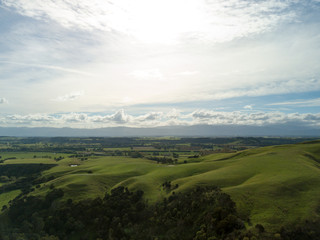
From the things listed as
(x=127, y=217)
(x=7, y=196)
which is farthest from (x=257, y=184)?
(x=7, y=196)

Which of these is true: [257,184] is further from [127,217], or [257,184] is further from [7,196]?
[7,196]

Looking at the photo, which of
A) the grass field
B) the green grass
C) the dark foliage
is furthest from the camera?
the green grass

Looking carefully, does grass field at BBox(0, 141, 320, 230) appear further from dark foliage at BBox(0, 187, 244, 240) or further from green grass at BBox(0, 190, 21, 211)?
dark foliage at BBox(0, 187, 244, 240)

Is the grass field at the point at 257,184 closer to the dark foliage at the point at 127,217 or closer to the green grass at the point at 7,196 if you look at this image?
the green grass at the point at 7,196

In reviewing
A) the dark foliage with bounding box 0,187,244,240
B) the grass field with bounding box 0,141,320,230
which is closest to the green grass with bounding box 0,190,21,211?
the grass field with bounding box 0,141,320,230

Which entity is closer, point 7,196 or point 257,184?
point 257,184

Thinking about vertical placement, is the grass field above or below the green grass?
above

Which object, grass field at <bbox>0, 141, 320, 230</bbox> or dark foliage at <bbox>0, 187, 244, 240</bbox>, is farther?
dark foliage at <bbox>0, 187, 244, 240</bbox>

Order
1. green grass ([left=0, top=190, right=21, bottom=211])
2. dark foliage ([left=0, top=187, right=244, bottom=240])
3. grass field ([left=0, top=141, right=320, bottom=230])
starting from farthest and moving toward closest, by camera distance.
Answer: green grass ([left=0, top=190, right=21, bottom=211]), dark foliage ([left=0, top=187, right=244, bottom=240]), grass field ([left=0, top=141, right=320, bottom=230])

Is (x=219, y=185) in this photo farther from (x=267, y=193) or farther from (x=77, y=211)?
(x=77, y=211)

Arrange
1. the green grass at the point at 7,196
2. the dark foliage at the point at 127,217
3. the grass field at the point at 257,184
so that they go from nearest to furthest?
the grass field at the point at 257,184, the dark foliage at the point at 127,217, the green grass at the point at 7,196

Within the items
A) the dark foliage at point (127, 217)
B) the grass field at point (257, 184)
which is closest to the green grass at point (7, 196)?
the grass field at point (257, 184)
